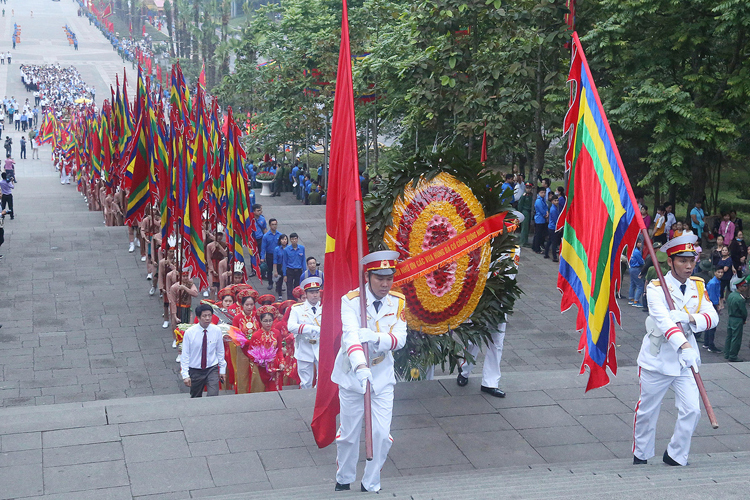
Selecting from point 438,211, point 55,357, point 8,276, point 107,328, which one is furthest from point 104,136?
point 438,211

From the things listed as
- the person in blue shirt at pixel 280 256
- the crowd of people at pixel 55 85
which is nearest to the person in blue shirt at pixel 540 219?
the person in blue shirt at pixel 280 256

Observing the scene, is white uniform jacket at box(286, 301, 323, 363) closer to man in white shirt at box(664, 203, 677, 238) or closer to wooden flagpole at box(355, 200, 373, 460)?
wooden flagpole at box(355, 200, 373, 460)

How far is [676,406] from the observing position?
22.9 feet

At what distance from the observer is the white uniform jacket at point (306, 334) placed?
956 centimetres

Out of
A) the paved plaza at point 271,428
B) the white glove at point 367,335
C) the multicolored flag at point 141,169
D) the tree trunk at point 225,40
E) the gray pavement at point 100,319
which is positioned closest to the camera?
the white glove at point 367,335

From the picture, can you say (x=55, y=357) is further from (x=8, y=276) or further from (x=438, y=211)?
(x=438, y=211)

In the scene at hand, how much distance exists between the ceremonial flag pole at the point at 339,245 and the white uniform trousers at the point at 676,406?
240 cm

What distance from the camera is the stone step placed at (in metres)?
5.82

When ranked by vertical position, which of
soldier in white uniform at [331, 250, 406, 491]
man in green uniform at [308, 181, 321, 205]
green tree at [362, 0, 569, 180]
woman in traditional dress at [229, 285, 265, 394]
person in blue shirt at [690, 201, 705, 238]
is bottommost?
man in green uniform at [308, 181, 321, 205]

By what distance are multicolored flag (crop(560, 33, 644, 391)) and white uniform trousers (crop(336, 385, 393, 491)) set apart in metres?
1.94

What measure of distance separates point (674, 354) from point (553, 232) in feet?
40.4

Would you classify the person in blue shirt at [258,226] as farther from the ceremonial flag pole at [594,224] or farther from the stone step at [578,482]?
the stone step at [578,482]

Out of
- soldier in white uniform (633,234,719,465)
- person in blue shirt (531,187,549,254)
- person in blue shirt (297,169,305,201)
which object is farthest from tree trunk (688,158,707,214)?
soldier in white uniform (633,234,719,465)

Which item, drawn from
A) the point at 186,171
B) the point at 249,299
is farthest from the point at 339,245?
the point at 186,171
